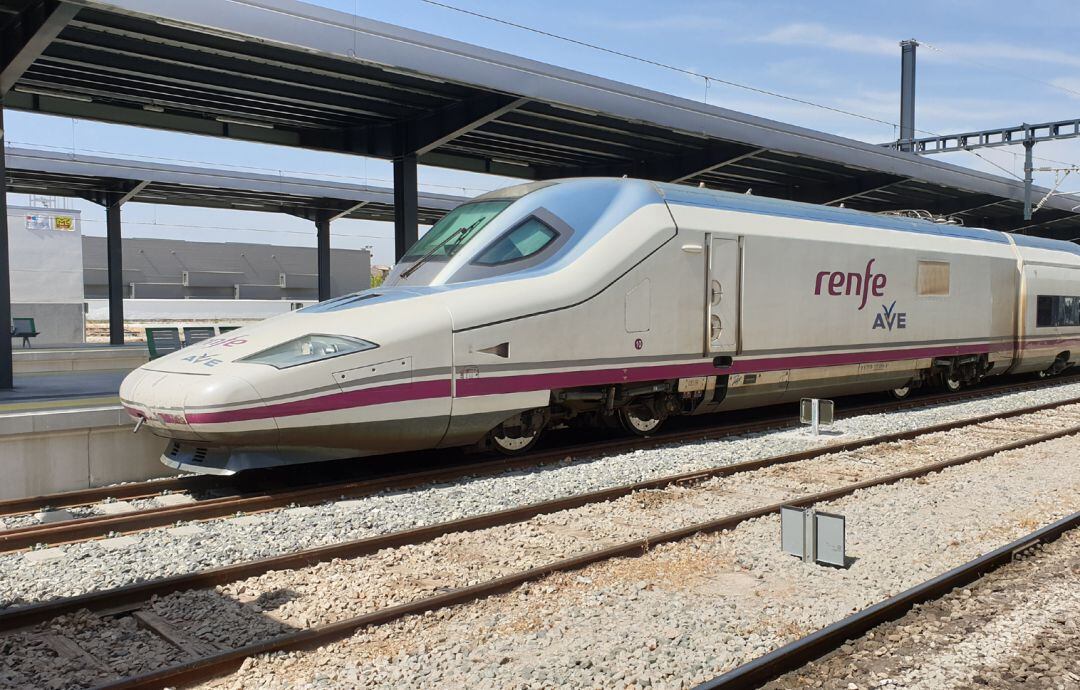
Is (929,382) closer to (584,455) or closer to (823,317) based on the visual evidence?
(823,317)

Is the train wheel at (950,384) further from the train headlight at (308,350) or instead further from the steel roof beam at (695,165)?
the train headlight at (308,350)

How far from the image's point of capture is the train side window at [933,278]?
42.9 ft

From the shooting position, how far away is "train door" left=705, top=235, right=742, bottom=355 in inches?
393

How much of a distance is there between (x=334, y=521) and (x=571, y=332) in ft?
10.4

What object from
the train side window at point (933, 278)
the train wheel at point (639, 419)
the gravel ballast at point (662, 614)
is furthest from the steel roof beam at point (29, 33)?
the train side window at point (933, 278)

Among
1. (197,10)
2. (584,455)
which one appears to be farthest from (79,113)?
(584,455)

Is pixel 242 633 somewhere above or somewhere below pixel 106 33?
below

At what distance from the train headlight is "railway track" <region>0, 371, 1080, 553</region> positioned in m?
1.14

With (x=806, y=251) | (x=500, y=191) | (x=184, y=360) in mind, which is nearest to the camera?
(x=184, y=360)

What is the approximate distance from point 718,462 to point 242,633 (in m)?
5.60

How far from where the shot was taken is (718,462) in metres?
8.97

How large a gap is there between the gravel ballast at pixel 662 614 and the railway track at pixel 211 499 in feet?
9.05

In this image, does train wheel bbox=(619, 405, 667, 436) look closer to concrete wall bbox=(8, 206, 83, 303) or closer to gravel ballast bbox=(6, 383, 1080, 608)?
gravel ballast bbox=(6, 383, 1080, 608)

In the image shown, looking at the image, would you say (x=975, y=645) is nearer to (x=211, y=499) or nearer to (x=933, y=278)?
(x=211, y=499)
